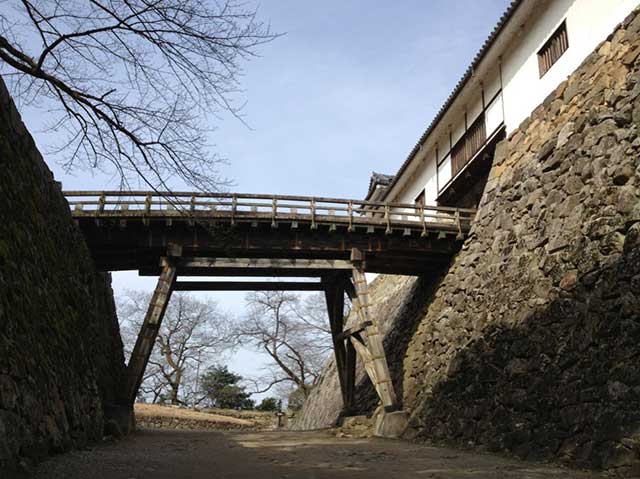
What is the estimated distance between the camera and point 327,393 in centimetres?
2348

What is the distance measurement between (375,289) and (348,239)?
12.5 meters

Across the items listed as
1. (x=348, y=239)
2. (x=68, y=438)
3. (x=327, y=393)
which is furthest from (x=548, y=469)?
(x=327, y=393)

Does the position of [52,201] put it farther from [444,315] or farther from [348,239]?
[444,315]

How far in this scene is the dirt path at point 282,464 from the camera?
6469 mm

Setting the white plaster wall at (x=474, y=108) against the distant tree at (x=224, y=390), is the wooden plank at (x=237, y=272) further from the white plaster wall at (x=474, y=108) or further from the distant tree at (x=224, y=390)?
the distant tree at (x=224, y=390)

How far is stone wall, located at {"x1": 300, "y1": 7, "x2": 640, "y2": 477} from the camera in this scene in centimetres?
784

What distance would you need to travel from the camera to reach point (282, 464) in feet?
25.4

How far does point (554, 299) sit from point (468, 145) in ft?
30.9

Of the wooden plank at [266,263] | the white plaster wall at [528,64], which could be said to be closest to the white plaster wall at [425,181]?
the white plaster wall at [528,64]

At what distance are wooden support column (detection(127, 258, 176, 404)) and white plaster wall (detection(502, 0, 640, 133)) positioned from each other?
1131 cm

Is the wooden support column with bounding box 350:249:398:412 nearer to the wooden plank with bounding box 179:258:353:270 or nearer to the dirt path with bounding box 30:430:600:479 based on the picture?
the wooden plank with bounding box 179:258:353:270

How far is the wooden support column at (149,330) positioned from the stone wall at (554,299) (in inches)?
288

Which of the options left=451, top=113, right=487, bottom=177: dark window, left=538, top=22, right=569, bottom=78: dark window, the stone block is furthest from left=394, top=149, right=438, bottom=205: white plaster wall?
the stone block

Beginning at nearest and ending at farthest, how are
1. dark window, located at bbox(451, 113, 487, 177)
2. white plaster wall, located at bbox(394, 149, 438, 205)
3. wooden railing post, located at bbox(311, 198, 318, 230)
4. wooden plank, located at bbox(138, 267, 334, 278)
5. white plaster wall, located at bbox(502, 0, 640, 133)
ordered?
1. white plaster wall, located at bbox(502, 0, 640, 133)
2. wooden railing post, located at bbox(311, 198, 318, 230)
3. wooden plank, located at bbox(138, 267, 334, 278)
4. dark window, located at bbox(451, 113, 487, 177)
5. white plaster wall, located at bbox(394, 149, 438, 205)
